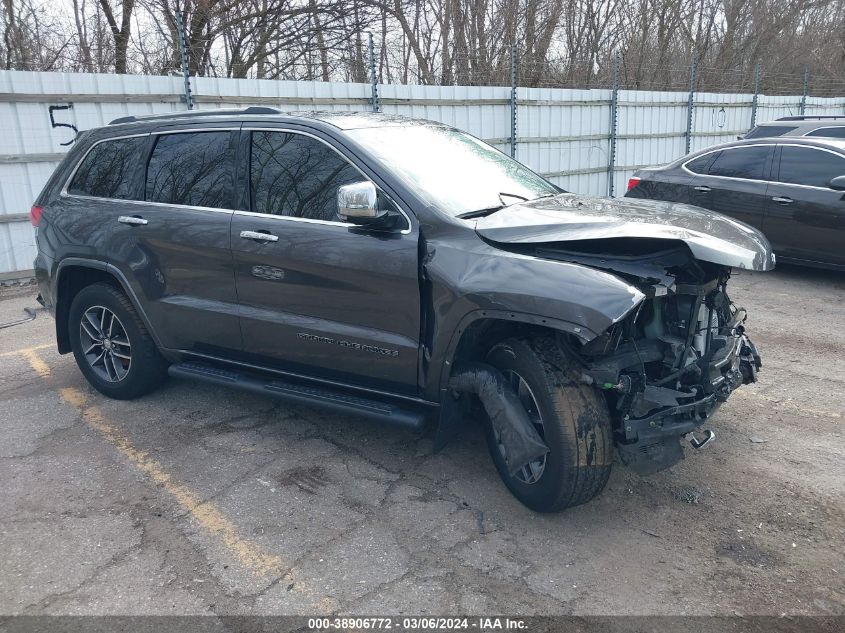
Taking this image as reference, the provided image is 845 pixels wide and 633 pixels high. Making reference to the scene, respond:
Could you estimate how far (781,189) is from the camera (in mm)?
7953

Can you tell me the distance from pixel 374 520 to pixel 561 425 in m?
1.05

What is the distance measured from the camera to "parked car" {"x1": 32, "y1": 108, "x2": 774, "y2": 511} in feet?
10.6

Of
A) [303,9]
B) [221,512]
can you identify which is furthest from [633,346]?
[303,9]

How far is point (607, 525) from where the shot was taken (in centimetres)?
343

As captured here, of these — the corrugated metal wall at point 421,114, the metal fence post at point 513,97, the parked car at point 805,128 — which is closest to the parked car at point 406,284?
the corrugated metal wall at point 421,114

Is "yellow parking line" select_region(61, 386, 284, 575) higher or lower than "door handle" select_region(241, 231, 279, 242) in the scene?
lower

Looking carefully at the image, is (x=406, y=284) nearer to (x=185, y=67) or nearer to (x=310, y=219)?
(x=310, y=219)

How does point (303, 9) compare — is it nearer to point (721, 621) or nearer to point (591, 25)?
point (591, 25)

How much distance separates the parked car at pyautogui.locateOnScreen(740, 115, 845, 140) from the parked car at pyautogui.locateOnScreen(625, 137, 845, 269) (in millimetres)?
2628

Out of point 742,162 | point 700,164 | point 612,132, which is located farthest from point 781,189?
point 612,132

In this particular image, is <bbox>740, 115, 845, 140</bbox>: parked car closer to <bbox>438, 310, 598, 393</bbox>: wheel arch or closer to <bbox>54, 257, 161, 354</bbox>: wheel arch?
<bbox>438, 310, 598, 393</bbox>: wheel arch

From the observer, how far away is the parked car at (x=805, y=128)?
10.8 m

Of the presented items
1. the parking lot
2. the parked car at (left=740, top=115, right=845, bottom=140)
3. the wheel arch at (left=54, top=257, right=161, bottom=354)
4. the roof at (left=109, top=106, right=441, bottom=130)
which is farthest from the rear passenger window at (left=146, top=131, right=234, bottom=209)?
the parked car at (left=740, top=115, right=845, bottom=140)

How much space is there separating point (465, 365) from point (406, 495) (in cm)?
78
